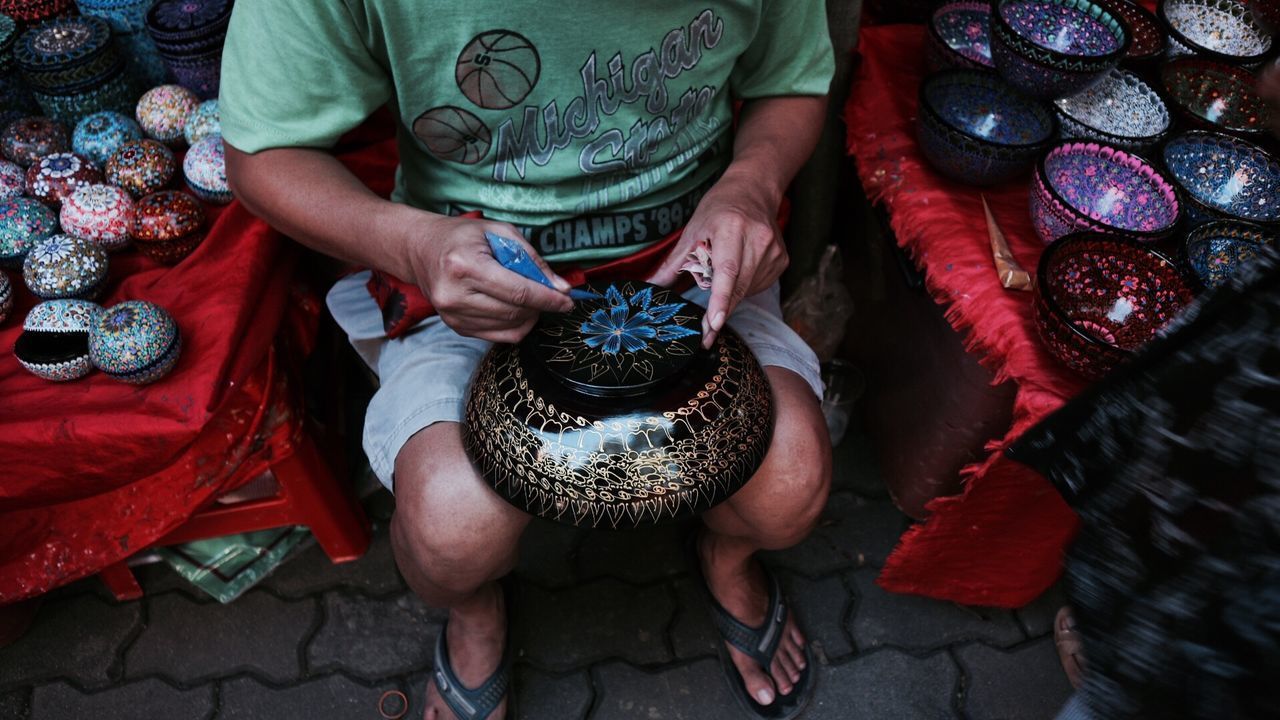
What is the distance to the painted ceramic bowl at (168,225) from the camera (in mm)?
1822

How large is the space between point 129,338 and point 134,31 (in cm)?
→ 101

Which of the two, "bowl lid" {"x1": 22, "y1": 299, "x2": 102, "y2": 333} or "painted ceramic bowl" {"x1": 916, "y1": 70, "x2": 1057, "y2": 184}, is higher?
"painted ceramic bowl" {"x1": 916, "y1": 70, "x2": 1057, "y2": 184}

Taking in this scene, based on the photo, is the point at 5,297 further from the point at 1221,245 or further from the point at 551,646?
the point at 1221,245

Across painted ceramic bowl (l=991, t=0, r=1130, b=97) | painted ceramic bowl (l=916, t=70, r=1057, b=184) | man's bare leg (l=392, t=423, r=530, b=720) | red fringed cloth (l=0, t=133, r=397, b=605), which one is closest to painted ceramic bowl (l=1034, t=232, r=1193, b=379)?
painted ceramic bowl (l=916, t=70, r=1057, b=184)

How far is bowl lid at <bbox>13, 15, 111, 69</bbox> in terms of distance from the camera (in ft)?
6.53

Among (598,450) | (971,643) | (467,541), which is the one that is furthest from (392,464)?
(971,643)

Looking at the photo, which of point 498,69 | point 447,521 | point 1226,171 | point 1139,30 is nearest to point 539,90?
point 498,69

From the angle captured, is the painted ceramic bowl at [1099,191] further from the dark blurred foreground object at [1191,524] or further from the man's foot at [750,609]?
the man's foot at [750,609]

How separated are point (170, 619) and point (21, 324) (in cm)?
82

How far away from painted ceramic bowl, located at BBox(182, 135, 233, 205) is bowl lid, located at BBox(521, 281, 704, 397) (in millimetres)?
996

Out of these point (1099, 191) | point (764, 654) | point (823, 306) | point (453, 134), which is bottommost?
point (764, 654)

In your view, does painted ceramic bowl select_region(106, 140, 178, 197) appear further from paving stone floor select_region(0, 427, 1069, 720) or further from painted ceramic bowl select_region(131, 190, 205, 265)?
paving stone floor select_region(0, 427, 1069, 720)

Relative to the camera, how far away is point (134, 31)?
2.14 m

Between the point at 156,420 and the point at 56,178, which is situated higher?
the point at 56,178
